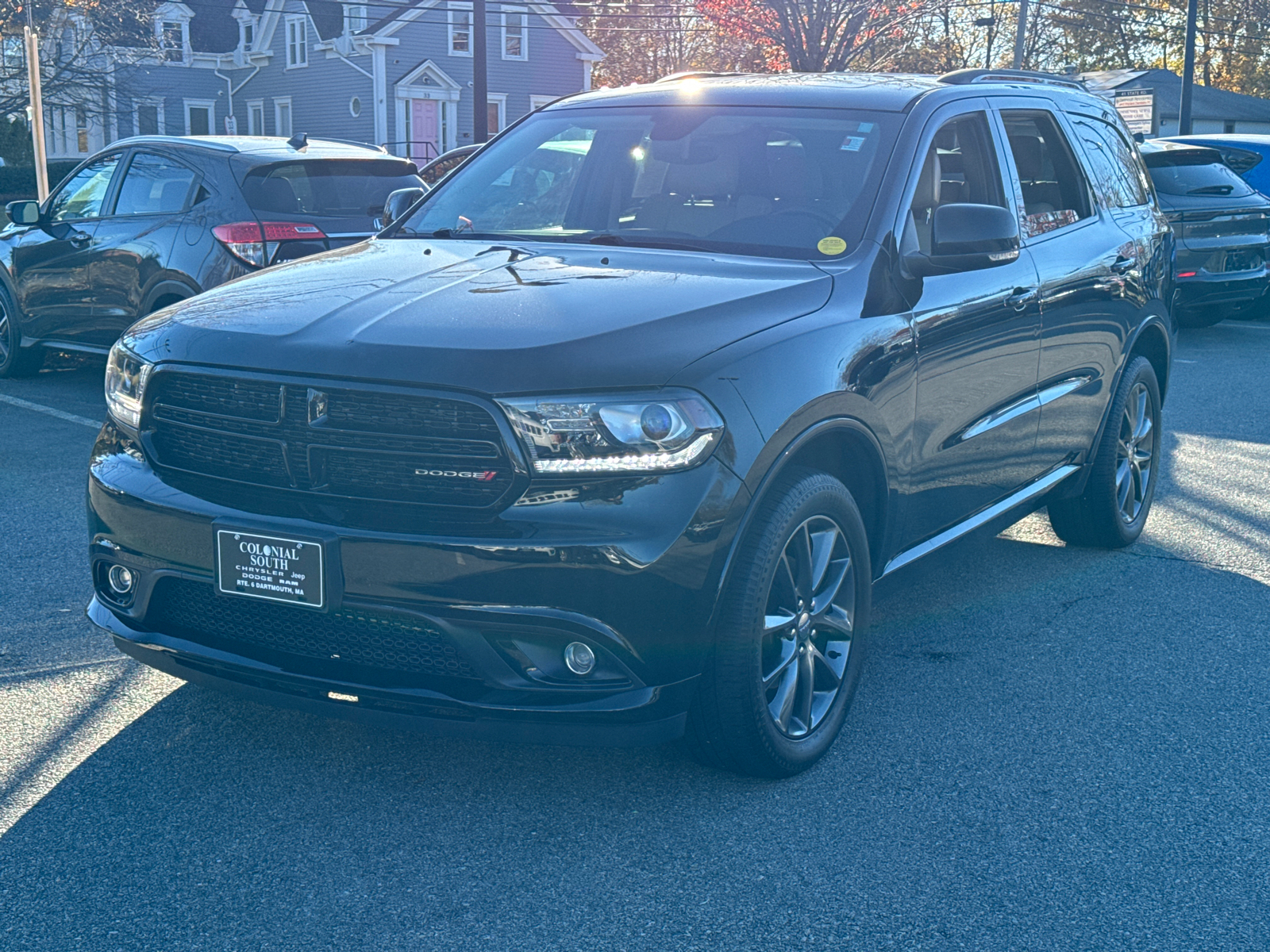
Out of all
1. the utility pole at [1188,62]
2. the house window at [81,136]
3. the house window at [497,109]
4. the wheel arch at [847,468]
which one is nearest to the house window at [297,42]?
the house window at [497,109]

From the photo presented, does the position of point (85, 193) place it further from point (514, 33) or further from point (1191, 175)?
point (514, 33)

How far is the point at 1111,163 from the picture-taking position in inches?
239

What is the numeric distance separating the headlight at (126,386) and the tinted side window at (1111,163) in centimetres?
→ 378

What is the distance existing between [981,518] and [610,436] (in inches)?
82.6

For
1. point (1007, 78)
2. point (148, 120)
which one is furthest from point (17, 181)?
point (1007, 78)

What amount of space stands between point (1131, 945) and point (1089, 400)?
3.03 meters

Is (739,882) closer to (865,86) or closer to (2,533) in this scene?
(865,86)

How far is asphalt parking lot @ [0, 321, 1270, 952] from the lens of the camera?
3033 millimetres

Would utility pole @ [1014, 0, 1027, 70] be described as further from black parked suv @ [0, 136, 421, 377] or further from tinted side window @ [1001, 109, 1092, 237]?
tinted side window @ [1001, 109, 1092, 237]

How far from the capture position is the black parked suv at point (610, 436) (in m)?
3.21

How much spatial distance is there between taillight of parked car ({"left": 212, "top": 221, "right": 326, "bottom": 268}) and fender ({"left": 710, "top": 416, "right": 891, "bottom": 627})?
552 centimetres

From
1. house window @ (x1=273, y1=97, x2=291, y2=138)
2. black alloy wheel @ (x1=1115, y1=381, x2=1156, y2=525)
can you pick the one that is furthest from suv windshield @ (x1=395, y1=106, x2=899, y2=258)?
house window @ (x1=273, y1=97, x2=291, y2=138)

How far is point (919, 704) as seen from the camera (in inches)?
173

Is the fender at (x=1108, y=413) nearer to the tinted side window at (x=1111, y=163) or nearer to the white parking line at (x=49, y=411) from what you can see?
the tinted side window at (x=1111, y=163)
